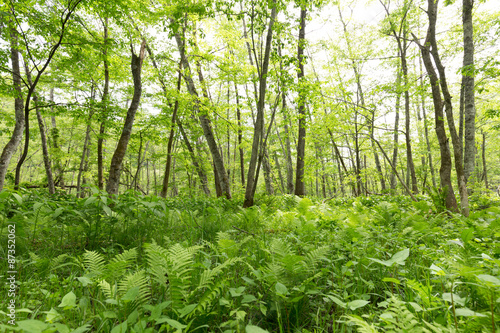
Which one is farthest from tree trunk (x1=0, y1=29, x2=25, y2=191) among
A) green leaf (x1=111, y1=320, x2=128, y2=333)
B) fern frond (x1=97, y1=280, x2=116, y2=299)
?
green leaf (x1=111, y1=320, x2=128, y2=333)

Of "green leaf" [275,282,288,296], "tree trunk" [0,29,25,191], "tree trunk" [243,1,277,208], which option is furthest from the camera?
"tree trunk" [0,29,25,191]

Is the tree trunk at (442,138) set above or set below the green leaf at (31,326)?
above

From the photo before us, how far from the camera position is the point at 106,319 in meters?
1.06

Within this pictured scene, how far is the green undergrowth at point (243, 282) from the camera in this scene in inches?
39.8

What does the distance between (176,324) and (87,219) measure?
7.48 ft

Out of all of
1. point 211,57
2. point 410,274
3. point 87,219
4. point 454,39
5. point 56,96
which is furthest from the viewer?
point 56,96

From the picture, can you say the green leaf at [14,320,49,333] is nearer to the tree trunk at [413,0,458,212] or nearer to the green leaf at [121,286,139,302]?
the green leaf at [121,286,139,302]

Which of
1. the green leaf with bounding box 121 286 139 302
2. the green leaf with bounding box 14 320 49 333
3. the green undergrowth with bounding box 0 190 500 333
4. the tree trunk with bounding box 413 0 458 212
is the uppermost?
A: the tree trunk with bounding box 413 0 458 212

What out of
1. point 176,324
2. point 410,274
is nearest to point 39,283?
point 176,324

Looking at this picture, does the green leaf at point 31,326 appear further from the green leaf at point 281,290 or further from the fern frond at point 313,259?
the fern frond at point 313,259

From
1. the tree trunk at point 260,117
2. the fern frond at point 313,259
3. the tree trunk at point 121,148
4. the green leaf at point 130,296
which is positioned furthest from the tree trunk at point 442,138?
the tree trunk at point 121,148

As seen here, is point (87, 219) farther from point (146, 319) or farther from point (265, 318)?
point (265, 318)

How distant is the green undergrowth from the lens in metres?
1.01

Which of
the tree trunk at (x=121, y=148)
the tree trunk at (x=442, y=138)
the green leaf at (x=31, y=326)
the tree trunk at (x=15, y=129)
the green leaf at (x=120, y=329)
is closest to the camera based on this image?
the green leaf at (x=31, y=326)
